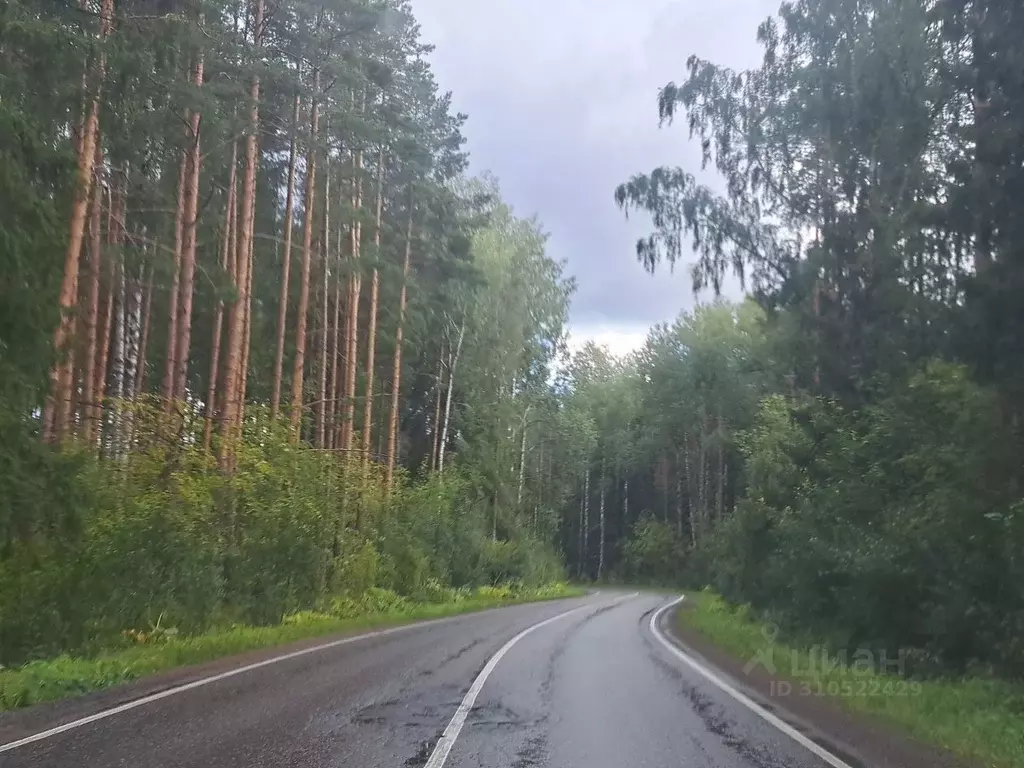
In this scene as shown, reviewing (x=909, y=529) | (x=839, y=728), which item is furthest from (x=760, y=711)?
(x=909, y=529)

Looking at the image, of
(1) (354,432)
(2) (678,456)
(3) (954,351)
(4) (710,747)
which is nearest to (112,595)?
(4) (710,747)

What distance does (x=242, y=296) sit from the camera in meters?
20.1

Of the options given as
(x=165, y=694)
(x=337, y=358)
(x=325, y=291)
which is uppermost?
(x=325, y=291)

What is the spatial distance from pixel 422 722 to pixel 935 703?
5.91 meters

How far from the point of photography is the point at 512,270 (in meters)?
45.9

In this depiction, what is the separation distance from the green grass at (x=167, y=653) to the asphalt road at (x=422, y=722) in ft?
3.53

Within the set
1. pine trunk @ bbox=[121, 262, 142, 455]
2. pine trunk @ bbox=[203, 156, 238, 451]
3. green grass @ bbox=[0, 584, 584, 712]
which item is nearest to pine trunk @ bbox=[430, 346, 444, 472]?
green grass @ bbox=[0, 584, 584, 712]

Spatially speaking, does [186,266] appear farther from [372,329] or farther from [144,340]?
[372,329]

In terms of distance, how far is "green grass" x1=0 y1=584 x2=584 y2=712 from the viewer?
33.8 ft

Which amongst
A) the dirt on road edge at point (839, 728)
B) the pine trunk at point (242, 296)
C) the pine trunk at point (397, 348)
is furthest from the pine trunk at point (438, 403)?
the dirt on road edge at point (839, 728)

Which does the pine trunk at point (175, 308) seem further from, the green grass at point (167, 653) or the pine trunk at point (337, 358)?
the pine trunk at point (337, 358)

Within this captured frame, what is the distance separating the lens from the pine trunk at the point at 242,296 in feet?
62.6

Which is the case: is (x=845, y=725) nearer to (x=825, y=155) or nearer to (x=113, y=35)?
(x=113, y=35)

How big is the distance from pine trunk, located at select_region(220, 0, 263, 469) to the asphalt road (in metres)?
6.01
